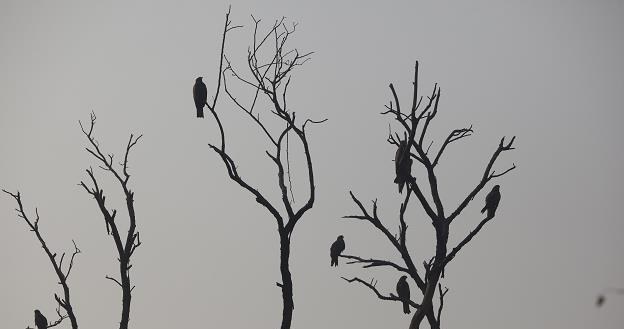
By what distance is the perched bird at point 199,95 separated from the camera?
9.70 metres

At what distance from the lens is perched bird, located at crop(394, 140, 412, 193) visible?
7514mm

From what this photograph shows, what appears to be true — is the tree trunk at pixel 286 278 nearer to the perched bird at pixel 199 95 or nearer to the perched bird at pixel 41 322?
the perched bird at pixel 199 95

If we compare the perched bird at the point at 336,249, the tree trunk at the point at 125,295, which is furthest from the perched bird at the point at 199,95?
the perched bird at the point at 336,249

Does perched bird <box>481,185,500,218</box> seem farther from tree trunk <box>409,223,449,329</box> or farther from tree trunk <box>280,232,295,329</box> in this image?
tree trunk <box>280,232,295,329</box>

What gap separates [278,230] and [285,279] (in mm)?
549

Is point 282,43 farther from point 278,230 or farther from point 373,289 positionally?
point 373,289

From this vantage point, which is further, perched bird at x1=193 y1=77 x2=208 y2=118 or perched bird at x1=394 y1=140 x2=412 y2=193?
perched bird at x1=193 y1=77 x2=208 y2=118

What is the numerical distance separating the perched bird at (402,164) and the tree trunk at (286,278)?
58.1 inches

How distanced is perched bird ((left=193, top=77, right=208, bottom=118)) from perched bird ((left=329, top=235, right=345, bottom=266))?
143 inches

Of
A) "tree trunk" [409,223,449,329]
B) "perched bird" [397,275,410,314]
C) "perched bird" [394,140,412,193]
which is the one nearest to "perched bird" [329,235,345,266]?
"perched bird" [397,275,410,314]

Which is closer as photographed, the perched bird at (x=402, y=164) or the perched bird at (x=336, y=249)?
the perched bird at (x=402, y=164)

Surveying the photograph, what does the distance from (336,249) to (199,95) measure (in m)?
3.89

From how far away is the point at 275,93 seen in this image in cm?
830

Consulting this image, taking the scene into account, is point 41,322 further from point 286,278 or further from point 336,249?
point 286,278
